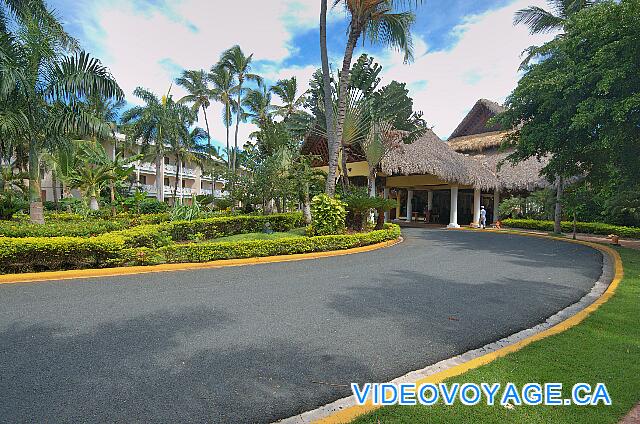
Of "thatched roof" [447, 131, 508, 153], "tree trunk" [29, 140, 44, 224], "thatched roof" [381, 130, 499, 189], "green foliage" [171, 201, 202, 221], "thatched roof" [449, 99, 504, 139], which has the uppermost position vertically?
"thatched roof" [449, 99, 504, 139]

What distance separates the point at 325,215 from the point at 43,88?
9.61 metres

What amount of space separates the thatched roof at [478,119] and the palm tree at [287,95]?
14315 millimetres

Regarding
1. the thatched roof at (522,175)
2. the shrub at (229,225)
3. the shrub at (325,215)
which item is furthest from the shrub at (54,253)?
the thatched roof at (522,175)

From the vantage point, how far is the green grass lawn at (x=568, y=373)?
2.38 m

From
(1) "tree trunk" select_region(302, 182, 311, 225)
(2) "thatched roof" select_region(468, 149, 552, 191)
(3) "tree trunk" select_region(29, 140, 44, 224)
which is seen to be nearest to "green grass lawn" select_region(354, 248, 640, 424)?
(1) "tree trunk" select_region(302, 182, 311, 225)

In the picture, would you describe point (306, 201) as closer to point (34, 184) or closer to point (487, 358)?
point (34, 184)

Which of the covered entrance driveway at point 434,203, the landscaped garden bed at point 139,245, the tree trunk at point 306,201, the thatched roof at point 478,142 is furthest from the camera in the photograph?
the covered entrance driveway at point 434,203

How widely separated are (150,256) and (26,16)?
32.9 ft

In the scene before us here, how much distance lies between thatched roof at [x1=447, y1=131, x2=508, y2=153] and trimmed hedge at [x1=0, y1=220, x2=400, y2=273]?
19.2 m

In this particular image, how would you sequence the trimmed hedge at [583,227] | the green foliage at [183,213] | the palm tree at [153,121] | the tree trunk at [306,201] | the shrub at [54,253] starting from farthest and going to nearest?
the palm tree at [153,121] < the trimmed hedge at [583,227] < the tree trunk at [306,201] < the green foliage at [183,213] < the shrub at [54,253]

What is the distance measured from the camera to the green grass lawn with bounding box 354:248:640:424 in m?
2.38

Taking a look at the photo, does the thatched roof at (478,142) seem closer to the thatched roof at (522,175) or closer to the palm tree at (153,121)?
the thatched roof at (522,175)

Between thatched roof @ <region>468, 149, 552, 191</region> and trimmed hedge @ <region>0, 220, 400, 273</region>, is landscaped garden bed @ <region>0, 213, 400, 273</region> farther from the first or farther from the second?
thatched roof @ <region>468, 149, 552, 191</region>

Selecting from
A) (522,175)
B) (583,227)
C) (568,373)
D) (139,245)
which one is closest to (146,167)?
(139,245)
